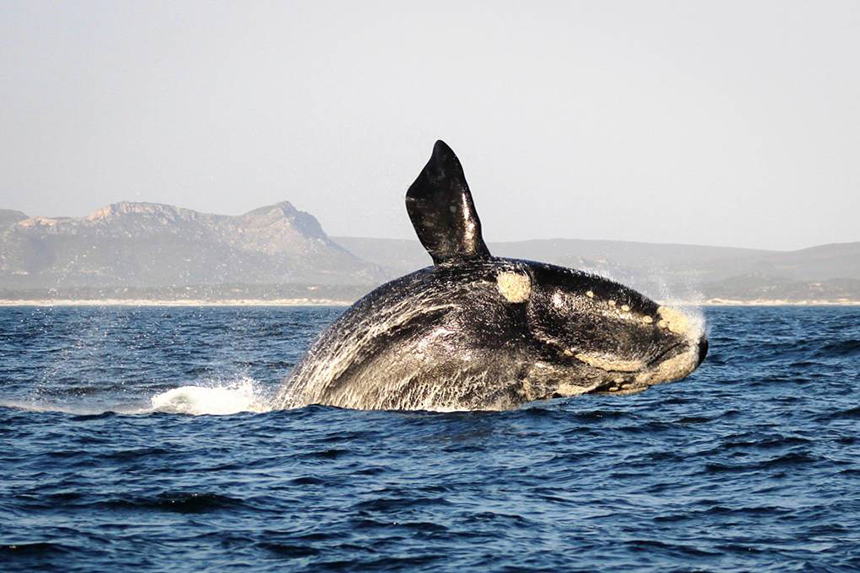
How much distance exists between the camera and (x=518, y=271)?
475 inches

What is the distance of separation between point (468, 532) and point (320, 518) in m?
1.30

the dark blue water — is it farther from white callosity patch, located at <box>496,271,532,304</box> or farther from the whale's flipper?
the whale's flipper

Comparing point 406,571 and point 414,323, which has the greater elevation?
point 414,323

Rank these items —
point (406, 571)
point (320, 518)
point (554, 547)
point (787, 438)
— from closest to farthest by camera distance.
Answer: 1. point (406, 571)
2. point (554, 547)
3. point (320, 518)
4. point (787, 438)

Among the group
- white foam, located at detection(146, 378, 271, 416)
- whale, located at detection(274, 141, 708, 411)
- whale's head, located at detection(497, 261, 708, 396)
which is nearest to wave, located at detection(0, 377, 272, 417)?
white foam, located at detection(146, 378, 271, 416)

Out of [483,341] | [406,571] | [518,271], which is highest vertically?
[518,271]

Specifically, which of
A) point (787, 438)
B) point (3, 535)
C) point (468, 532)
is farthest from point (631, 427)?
point (3, 535)

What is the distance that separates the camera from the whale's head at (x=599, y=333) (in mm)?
11703

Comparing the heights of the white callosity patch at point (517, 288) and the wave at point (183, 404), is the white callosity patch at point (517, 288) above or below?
above

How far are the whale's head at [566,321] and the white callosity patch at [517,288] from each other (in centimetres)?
1

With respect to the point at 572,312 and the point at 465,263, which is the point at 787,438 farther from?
the point at 465,263

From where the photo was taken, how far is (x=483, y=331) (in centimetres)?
1209

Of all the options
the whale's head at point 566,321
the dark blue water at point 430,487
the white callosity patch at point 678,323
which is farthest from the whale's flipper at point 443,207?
the white callosity patch at point 678,323

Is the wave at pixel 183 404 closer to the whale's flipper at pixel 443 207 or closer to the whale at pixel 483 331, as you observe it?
the whale at pixel 483 331
